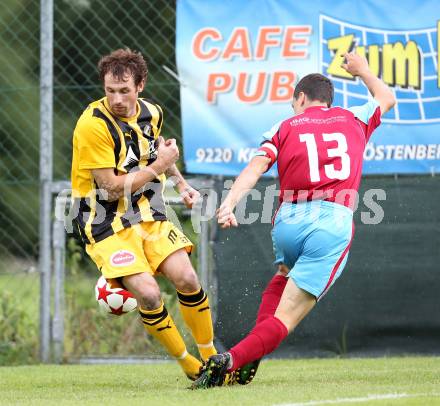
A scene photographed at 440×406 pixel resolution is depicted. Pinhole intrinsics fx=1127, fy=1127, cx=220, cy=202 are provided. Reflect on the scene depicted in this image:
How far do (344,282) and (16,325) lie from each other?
262 centimetres

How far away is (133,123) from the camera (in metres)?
6.59

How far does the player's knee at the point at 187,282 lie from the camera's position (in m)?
6.49

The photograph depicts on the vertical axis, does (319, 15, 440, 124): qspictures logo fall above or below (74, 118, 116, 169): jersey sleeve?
above

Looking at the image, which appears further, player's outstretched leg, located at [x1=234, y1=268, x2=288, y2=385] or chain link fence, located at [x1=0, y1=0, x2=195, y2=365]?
chain link fence, located at [x1=0, y1=0, x2=195, y2=365]

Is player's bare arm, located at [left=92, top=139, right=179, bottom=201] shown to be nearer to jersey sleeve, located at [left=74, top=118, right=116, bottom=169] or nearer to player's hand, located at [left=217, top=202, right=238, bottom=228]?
jersey sleeve, located at [left=74, top=118, right=116, bottom=169]

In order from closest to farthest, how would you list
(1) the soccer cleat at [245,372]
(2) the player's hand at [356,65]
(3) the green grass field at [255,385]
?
(3) the green grass field at [255,385]
(1) the soccer cleat at [245,372]
(2) the player's hand at [356,65]

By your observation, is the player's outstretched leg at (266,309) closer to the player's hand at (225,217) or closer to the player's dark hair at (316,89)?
the player's hand at (225,217)

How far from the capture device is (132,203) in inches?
258

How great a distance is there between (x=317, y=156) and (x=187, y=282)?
1066 mm

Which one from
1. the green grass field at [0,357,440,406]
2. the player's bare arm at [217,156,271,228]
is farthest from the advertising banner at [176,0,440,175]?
the player's bare arm at [217,156,271,228]

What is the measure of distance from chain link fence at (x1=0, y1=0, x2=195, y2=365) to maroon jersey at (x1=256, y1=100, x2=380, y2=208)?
2752 millimetres

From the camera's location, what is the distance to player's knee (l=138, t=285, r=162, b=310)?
20.8ft

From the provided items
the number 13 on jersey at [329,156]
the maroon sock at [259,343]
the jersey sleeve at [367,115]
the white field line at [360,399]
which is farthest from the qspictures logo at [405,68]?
the white field line at [360,399]

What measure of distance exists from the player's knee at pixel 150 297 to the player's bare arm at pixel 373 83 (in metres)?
1.66
